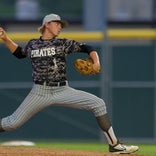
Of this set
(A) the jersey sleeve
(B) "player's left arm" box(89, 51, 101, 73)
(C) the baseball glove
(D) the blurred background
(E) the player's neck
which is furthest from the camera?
(D) the blurred background

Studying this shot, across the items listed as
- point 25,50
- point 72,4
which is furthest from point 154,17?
point 25,50

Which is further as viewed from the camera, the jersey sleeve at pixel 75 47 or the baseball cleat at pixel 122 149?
the baseball cleat at pixel 122 149

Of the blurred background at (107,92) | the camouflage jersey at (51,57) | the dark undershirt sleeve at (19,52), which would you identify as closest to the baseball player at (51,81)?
the camouflage jersey at (51,57)

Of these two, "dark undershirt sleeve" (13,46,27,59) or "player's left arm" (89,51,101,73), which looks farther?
"dark undershirt sleeve" (13,46,27,59)

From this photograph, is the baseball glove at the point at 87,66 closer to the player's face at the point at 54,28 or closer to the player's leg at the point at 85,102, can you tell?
the player's leg at the point at 85,102

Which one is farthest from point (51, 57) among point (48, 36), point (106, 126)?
point (106, 126)

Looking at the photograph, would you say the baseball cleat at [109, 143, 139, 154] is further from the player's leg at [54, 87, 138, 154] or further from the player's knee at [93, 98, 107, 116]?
the player's knee at [93, 98, 107, 116]

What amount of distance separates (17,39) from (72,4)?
14682 millimetres

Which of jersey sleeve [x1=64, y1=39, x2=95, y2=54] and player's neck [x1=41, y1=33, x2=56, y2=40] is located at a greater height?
player's neck [x1=41, y1=33, x2=56, y2=40]

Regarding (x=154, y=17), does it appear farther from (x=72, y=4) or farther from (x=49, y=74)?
(x=49, y=74)

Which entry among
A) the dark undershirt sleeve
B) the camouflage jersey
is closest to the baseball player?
the camouflage jersey

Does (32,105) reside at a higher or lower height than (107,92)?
higher

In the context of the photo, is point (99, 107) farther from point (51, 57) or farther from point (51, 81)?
point (51, 57)

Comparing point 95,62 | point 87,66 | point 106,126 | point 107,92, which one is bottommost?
point 107,92
